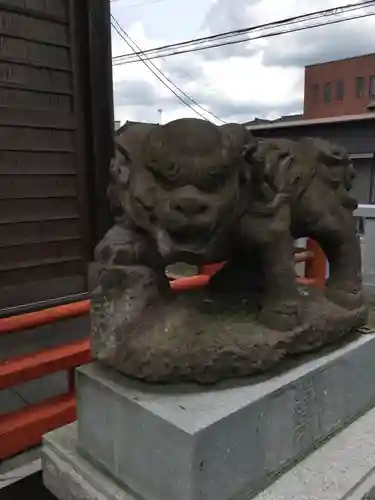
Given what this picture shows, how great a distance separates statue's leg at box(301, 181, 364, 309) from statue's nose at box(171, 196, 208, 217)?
0.35m

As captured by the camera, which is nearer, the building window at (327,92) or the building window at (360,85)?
the building window at (360,85)

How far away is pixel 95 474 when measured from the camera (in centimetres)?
95

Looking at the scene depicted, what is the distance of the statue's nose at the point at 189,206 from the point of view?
77 centimetres

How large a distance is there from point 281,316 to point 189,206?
0.32m

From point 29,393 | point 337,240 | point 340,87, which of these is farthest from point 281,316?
point 340,87

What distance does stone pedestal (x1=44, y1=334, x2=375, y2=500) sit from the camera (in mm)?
811

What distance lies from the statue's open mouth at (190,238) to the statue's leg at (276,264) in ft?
0.47

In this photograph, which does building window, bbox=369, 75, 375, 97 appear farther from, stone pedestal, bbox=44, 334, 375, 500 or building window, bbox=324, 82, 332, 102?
stone pedestal, bbox=44, 334, 375, 500

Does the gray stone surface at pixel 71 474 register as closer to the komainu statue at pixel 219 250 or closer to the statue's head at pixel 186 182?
the komainu statue at pixel 219 250

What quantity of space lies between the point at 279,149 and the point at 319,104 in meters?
9.19

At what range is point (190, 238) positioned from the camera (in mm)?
813

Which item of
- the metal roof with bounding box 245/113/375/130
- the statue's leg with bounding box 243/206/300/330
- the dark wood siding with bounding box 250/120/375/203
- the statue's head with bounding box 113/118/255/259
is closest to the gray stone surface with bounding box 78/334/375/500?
the statue's leg with bounding box 243/206/300/330

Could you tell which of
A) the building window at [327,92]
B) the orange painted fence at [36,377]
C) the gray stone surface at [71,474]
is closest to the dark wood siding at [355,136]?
the orange painted fence at [36,377]

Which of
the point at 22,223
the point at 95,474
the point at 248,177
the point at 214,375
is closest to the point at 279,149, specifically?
the point at 248,177
